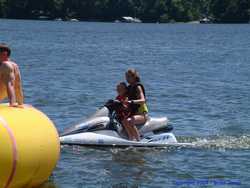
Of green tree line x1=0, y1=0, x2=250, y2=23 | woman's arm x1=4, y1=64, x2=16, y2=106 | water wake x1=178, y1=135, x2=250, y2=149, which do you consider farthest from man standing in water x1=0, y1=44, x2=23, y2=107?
green tree line x1=0, y1=0, x2=250, y2=23

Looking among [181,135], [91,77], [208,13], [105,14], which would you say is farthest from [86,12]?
[181,135]

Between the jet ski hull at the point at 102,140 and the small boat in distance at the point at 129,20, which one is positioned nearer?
the jet ski hull at the point at 102,140

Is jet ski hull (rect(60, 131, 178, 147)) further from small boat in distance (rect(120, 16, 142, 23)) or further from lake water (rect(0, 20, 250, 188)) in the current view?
small boat in distance (rect(120, 16, 142, 23))

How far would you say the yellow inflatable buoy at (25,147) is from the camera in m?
9.15

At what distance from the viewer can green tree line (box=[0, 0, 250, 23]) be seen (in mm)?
123812

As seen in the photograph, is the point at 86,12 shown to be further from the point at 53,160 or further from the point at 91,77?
the point at 53,160

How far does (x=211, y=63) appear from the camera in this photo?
38.2 m

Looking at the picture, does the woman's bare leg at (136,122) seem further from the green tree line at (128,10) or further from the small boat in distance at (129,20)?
the small boat in distance at (129,20)

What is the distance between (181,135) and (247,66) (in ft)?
69.9

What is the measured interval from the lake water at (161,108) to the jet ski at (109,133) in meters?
0.15

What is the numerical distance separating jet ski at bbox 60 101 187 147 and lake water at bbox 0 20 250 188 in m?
A: 0.15

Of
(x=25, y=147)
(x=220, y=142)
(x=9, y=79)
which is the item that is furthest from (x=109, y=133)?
(x=25, y=147)

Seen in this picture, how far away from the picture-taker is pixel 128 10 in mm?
132375

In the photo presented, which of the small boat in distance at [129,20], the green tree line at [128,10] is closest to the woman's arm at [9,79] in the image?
the green tree line at [128,10]
